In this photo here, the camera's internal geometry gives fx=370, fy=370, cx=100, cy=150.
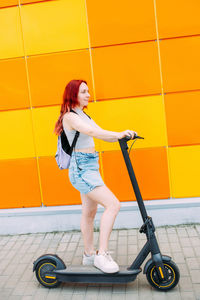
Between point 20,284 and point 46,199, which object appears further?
point 46,199

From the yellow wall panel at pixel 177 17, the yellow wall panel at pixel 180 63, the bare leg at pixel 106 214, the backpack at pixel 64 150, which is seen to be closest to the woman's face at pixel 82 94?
the backpack at pixel 64 150

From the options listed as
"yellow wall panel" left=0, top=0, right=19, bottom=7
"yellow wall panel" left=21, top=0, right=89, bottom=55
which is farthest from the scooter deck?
"yellow wall panel" left=0, top=0, right=19, bottom=7

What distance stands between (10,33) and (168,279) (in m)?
3.68

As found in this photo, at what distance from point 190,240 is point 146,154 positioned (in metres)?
1.24

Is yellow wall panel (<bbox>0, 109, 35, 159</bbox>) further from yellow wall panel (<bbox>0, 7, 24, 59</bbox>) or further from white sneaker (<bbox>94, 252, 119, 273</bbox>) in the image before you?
white sneaker (<bbox>94, 252, 119, 273</bbox>)

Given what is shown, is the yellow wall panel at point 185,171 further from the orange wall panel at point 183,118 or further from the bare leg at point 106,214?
the bare leg at point 106,214

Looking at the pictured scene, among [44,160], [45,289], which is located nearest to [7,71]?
[44,160]

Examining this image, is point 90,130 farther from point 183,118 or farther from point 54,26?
point 54,26

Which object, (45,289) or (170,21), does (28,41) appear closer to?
(170,21)

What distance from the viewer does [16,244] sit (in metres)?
4.89

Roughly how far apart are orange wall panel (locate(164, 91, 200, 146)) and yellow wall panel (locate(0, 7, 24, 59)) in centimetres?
210

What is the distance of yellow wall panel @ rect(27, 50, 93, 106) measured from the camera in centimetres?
491

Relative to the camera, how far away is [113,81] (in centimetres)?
488

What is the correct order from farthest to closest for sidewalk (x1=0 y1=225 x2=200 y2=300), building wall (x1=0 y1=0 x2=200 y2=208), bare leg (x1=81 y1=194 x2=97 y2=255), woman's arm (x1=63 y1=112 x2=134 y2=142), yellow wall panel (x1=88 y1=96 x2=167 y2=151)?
yellow wall panel (x1=88 y1=96 x2=167 y2=151), building wall (x1=0 y1=0 x2=200 y2=208), bare leg (x1=81 y1=194 x2=97 y2=255), sidewalk (x1=0 y1=225 x2=200 y2=300), woman's arm (x1=63 y1=112 x2=134 y2=142)
